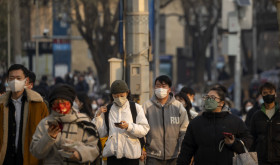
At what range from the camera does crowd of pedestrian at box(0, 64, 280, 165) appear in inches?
267

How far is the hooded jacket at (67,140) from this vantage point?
6719 mm

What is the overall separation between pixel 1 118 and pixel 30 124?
0.91ft

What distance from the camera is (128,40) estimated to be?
1219 cm

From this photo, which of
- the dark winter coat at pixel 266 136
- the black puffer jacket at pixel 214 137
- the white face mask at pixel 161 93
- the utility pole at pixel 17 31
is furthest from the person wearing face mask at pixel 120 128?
the utility pole at pixel 17 31

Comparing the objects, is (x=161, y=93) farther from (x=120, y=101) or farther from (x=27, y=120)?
(x=27, y=120)

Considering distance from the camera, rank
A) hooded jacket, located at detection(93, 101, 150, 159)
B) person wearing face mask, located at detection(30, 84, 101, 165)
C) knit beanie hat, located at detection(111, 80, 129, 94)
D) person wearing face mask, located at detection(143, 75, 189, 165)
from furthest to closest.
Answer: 1. person wearing face mask, located at detection(143, 75, 189, 165)
2. hooded jacket, located at detection(93, 101, 150, 159)
3. knit beanie hat, located at detection(111, 80, 129, 94)
4. person wearing face mask, located at detection(30, 84, 101, 165)

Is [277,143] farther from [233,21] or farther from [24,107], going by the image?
[233,21]

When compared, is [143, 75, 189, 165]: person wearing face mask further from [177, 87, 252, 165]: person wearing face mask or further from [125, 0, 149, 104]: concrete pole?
[125, 0, 149, 104]: concrete pole

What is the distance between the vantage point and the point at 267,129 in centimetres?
962

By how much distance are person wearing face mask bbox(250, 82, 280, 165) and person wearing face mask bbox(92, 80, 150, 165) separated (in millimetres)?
1601

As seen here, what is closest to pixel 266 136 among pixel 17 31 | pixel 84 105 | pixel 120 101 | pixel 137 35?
pixel 120 101

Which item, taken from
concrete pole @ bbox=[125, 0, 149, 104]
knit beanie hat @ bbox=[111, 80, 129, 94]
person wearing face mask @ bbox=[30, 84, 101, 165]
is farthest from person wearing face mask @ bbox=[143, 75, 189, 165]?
person wearing face mask @ bbox=[30, 84, 101, 165]

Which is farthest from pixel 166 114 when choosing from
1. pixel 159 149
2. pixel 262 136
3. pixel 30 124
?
pixel 30 124

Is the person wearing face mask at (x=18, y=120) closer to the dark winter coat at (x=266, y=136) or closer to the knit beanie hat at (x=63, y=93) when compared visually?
the knit beanie hat at (x=63, y=93)
